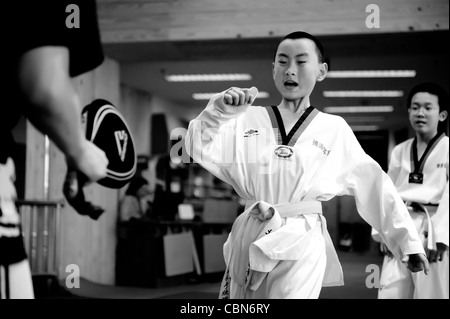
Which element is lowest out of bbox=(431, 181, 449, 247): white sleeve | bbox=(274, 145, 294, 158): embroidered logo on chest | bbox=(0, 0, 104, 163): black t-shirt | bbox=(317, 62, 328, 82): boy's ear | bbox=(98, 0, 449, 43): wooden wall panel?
bbox=(431, 181, 449, 247): white sleeve

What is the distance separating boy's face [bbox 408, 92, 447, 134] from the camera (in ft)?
8.61

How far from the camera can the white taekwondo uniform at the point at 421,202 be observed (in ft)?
9.14

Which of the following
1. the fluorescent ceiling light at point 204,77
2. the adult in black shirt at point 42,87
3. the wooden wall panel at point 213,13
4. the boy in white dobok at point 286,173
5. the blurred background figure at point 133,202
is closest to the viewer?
the adult in black shirt at point 42,87

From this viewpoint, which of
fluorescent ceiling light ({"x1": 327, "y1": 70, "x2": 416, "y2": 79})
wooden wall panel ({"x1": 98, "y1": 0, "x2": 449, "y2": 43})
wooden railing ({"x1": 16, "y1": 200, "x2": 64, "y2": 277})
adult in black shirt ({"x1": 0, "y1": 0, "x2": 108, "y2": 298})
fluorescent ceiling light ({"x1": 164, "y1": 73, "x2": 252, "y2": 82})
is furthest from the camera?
fluorescent ceiling light ({"x1": 164, "y1": 73, "x2": 252, "y2": 82})

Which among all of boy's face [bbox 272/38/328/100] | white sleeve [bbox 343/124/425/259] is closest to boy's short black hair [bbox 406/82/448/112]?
white sleeve [bbox 343/124/425/259]

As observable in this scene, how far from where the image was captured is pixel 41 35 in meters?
0.73

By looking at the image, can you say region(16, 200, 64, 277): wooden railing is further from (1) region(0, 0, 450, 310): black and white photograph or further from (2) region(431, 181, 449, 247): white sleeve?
(2) region(431, 181, 449, 247): white sleeve

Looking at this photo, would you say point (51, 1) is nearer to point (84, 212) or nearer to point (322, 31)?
point (84, 212)

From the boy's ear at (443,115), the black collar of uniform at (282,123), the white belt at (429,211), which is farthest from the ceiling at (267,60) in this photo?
the black collar of uniform at (282,123)

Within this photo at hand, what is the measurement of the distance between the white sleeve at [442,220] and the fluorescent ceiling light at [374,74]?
3.25 meters

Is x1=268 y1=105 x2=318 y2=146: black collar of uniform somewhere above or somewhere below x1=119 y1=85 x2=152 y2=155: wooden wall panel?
below

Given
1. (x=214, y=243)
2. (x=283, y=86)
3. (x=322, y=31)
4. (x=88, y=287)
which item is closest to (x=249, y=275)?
(x=283, y=86)

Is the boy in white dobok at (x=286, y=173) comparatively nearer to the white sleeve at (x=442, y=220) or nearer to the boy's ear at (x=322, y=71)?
the boy's ear at (x=322, y=71)

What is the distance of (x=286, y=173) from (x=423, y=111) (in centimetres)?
134
